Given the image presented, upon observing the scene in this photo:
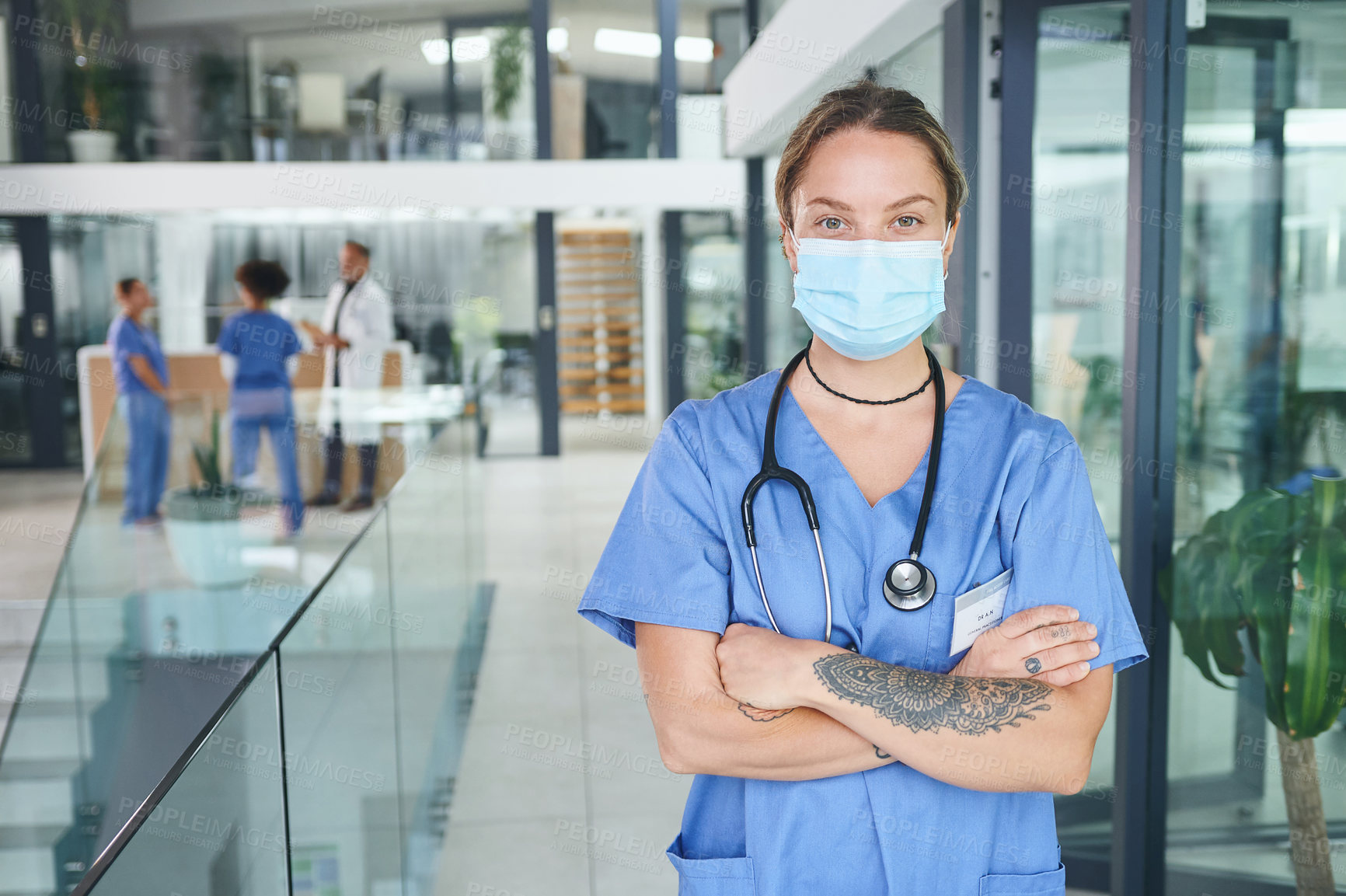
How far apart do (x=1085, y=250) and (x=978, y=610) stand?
1795 millimetres

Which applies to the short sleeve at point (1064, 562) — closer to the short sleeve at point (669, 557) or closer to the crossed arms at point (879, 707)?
the crossed arms at point (879, 707)

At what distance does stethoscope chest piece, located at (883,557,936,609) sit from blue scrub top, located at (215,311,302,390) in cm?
493

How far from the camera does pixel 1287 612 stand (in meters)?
1.99

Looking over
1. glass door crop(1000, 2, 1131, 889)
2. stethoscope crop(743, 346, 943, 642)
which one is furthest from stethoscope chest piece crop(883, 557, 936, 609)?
glass door crop(1000, 2, 1131, 889)

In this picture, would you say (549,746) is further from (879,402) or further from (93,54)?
(93,54)

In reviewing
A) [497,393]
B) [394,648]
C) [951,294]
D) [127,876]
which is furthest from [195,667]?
[497,393]

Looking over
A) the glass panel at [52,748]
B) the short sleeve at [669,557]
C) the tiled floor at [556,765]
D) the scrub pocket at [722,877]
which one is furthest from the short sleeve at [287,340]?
the scrub pocket at [722,877]

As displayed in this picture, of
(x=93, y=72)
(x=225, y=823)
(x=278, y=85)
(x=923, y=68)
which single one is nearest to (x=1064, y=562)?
(x=225, y=823)

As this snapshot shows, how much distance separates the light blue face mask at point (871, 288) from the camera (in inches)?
46.0

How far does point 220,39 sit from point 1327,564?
32.8ft

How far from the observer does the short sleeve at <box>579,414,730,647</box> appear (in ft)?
3.79

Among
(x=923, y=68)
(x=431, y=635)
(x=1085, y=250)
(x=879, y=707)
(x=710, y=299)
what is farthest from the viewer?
(x=710, y=299)

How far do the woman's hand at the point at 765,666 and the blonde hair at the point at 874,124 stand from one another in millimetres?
516

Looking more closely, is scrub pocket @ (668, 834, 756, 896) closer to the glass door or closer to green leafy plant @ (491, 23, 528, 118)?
the glass door
